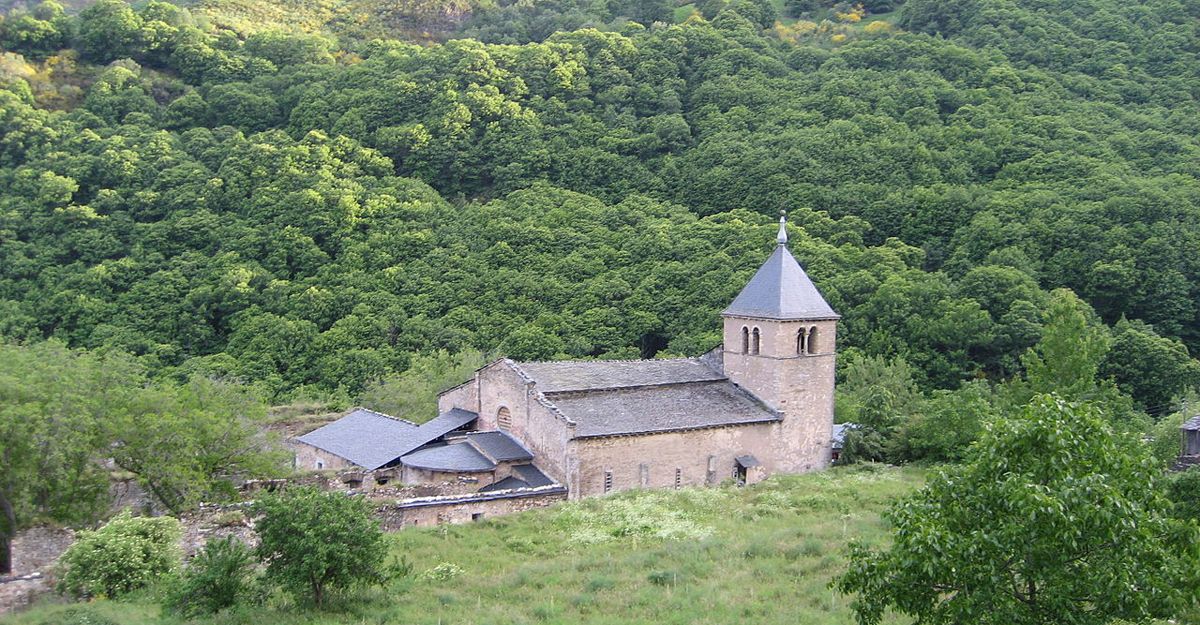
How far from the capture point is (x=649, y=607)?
17734 mm

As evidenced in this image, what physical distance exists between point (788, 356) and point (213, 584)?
18.8 m

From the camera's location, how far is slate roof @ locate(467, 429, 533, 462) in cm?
2914

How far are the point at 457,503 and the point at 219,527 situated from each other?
224 inches

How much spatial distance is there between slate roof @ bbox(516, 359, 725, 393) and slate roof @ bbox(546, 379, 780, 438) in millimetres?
226

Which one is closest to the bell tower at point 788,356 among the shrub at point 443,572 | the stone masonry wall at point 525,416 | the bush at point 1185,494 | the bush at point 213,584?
the stone masonry wall at point 525,416

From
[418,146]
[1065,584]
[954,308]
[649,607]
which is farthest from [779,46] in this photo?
[1065,584]

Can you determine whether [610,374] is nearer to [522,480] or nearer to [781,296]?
[522,480]

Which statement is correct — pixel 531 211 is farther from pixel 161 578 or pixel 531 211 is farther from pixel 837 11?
pixel 837 11

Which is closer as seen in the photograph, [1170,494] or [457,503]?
[1170,494]

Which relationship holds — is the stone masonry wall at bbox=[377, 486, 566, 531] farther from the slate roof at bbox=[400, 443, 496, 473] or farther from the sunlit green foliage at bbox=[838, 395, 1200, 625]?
the sunlit green foliage at bbox=[838, 395, 1200, 625]

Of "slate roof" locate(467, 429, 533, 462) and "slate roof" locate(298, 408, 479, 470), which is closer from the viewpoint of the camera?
"slate roof" locate(467, 429, 533, 462)

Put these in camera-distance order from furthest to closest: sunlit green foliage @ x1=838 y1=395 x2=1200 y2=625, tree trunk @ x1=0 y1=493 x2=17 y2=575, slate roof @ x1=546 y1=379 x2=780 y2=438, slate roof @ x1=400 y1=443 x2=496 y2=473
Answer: slate roof @ x1=546 y1=379 x2=780 y2=438 < slate roof @ x1=400 y1=443 x2=496 y2=473 < tree trunk @ x1=0 y1=493 x2=17 y2=575 < sunlit green foliage @ x1=838 y1=395 x2=1200 y2=625

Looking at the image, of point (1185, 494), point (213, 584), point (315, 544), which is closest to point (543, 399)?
point (315, 544)

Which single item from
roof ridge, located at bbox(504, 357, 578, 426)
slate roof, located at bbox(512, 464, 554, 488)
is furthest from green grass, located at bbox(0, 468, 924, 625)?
roof ridge, located at bbox(504, 357, 578, 426)
